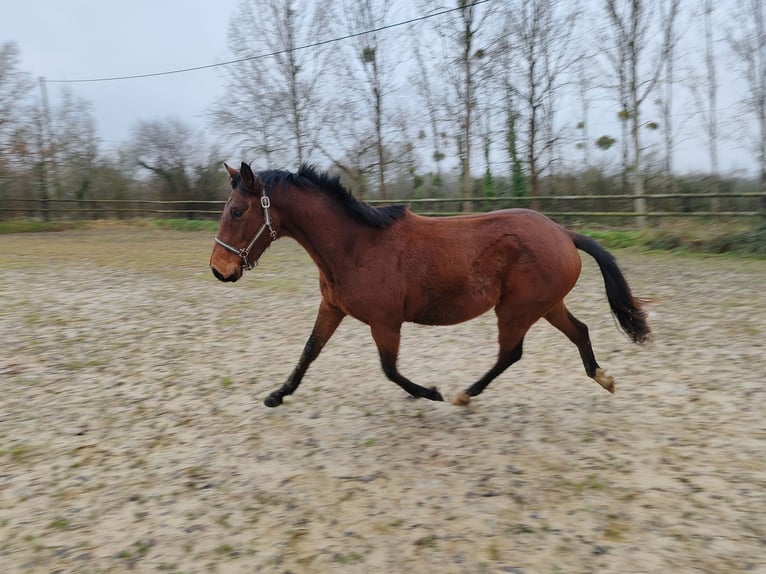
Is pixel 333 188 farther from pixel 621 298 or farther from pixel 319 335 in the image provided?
pixel 621 298

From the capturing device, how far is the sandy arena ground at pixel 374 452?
98.3 inches

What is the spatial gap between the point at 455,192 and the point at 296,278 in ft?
49.7

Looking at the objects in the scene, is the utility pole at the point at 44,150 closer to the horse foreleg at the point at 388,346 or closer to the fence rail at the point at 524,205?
the fence rail at the point at 524,205

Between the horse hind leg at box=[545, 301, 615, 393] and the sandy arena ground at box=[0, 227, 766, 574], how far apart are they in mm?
199

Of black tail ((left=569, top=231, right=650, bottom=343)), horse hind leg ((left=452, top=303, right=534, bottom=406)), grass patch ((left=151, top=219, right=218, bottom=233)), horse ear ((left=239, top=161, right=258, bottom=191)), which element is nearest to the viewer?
horse ear ((left=239, top=161, right=258, bottom=191))

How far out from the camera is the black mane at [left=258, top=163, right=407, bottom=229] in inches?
153

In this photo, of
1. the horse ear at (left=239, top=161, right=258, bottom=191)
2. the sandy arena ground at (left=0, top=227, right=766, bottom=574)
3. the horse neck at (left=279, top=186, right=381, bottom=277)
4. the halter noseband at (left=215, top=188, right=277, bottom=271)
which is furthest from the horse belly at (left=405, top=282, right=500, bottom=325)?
the horse ear at (left=239, top=161, right=258, bottom=191)

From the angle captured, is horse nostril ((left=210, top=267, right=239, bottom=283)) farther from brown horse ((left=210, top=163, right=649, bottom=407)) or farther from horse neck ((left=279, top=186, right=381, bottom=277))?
horse neck ((left=279, top=186, right=381, bottom=277))

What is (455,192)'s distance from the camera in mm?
24531

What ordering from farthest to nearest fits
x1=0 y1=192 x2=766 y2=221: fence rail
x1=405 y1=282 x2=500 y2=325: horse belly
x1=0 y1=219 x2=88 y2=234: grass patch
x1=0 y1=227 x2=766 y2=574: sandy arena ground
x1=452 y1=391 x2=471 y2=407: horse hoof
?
x1=0 y1=219 x2=88 y2=234: grass patch → x1=0 y1=192 x2=766 y2=221: fence rail → x1=452 y1=391 x2=471 y2=407: horse hoof → x1=405 y1=282 x2=500 y2=325: horse belly → x1=0 y1=227 x2=766 y2=574: sandy arena ground

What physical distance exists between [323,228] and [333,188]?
34 cm

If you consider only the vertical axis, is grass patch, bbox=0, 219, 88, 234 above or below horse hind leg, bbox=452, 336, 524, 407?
above

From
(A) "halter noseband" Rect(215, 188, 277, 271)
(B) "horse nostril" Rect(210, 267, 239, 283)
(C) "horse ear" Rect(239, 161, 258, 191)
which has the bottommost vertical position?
(B) "horse nostril" Rect(210, 267, 239, 283)

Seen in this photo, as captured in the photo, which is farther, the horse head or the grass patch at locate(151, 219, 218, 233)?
the grass patch at locate(151, 219, 218, 233)
